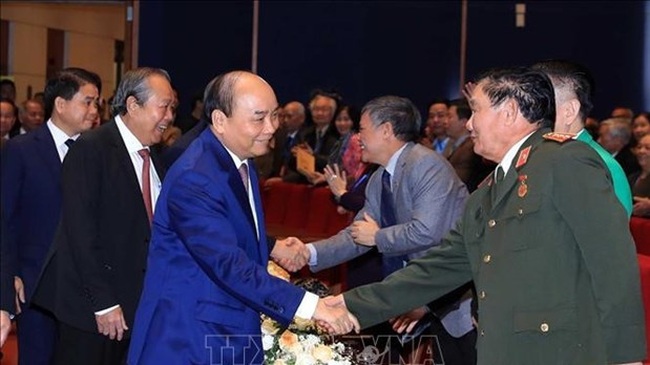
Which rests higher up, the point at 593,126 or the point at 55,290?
the point at 593,126

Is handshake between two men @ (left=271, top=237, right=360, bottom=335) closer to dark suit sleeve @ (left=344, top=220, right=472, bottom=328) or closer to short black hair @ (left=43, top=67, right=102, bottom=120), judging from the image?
dark suit sleeve @ (left=344, top=220, right=472, bottom=328)

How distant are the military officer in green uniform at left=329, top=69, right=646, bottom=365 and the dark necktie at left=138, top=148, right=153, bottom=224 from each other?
4.76ft

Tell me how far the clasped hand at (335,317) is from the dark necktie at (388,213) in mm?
1317

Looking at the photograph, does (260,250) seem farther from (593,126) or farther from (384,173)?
(593,126)

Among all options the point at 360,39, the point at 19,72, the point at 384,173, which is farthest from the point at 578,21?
the point at 384,173

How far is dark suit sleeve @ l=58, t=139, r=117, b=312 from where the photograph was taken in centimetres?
416

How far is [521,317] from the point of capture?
119 inches

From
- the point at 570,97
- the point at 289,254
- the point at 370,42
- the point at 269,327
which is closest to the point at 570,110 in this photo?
the point at 570,97

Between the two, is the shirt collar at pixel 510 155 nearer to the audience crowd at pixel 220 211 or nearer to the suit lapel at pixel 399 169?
the audience crowd at pixel 220 211

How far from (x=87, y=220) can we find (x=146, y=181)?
29 cm

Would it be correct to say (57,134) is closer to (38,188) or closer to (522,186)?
(38,188)

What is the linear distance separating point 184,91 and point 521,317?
9.77m

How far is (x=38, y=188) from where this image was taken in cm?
477

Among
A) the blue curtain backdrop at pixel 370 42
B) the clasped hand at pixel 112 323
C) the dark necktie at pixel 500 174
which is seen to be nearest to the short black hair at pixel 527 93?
the dark necktie at pixel 500 174
